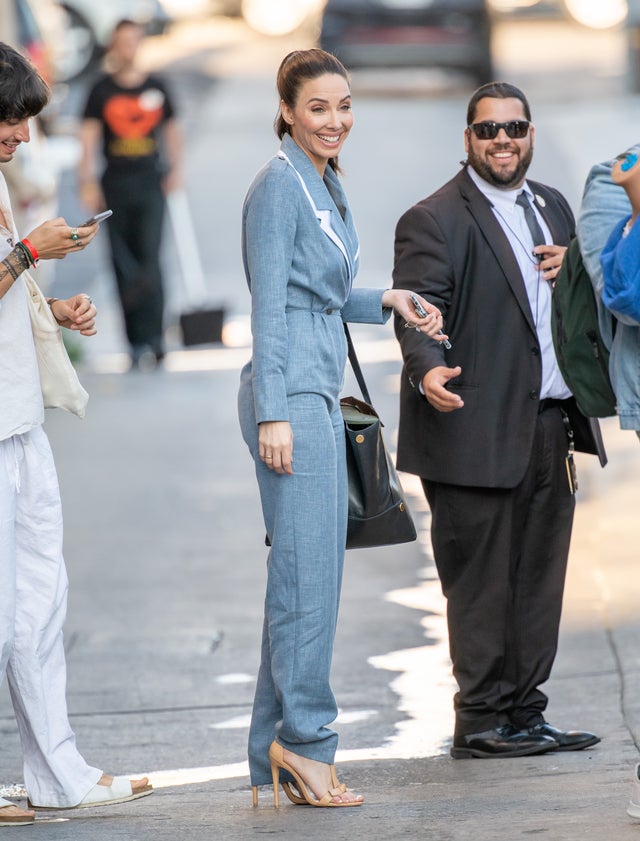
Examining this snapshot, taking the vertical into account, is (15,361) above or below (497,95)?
below

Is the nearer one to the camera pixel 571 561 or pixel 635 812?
pixel 635 812

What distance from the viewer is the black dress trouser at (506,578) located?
498 cm

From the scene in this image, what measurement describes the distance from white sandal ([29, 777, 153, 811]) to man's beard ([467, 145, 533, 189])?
207cm

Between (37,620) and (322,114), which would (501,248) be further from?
(37,620)

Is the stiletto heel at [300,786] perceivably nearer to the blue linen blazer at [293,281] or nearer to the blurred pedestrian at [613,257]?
the blue linen blazer at [293,281]

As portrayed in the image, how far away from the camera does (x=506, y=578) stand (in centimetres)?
501

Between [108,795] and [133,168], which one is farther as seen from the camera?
[133,168]

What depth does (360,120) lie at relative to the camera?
1983cm

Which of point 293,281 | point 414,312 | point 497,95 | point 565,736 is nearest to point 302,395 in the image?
point 293,281

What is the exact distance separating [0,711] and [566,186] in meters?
10.4

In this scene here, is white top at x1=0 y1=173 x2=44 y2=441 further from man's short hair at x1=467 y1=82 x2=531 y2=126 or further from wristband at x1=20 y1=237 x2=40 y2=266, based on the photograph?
man's short hair at x1=467 y1=82 x2=531 y2=126

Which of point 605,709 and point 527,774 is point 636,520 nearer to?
point 605,709

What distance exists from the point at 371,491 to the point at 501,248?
949 mm

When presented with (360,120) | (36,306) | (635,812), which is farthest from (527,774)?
(360,120)
